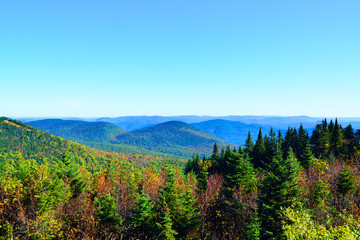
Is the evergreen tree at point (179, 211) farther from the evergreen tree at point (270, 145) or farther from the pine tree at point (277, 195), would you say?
the evergreen tree at point (270, 145)

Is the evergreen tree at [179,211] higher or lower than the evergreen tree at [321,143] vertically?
lower

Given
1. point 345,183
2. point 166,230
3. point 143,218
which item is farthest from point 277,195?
point 143,218

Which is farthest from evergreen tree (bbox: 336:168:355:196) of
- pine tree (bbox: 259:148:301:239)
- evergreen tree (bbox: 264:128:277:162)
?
evergreen tree (bbox: 264:128:277:162)

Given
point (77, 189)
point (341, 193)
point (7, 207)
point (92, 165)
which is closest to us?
point (7, 207)

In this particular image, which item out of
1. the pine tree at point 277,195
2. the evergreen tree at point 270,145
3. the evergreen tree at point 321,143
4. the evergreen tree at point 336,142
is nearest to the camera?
the pine tree at point 277,195

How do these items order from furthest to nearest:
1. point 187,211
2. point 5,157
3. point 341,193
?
point 5,157 → point 341,193 → point 187,211

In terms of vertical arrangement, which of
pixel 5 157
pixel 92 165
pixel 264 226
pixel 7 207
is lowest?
pixel 92 165

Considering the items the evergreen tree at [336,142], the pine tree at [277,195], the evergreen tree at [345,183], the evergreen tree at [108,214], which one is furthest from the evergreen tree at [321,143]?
the evergreen tree at [108,214]

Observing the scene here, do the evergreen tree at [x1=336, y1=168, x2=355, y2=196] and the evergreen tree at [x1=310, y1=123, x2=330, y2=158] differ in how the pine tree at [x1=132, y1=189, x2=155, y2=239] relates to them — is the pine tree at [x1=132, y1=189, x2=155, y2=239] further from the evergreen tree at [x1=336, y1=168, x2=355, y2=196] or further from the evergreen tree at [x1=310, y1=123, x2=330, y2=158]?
the evergreen tree at [x1=310, y1=123, x2=330, y2=158]

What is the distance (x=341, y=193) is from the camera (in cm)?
2695

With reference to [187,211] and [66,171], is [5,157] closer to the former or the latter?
[66,171]

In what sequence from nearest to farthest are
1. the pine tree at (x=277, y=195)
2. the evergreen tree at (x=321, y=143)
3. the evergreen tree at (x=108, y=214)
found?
the pine tree at (x=277, y=195) < the evergreen tree at (x=108, y=214) < the evergreen tree at (x=321, y=143)

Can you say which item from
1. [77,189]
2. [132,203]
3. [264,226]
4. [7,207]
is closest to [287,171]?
[264,226]

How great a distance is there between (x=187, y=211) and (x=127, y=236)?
8.98 m
